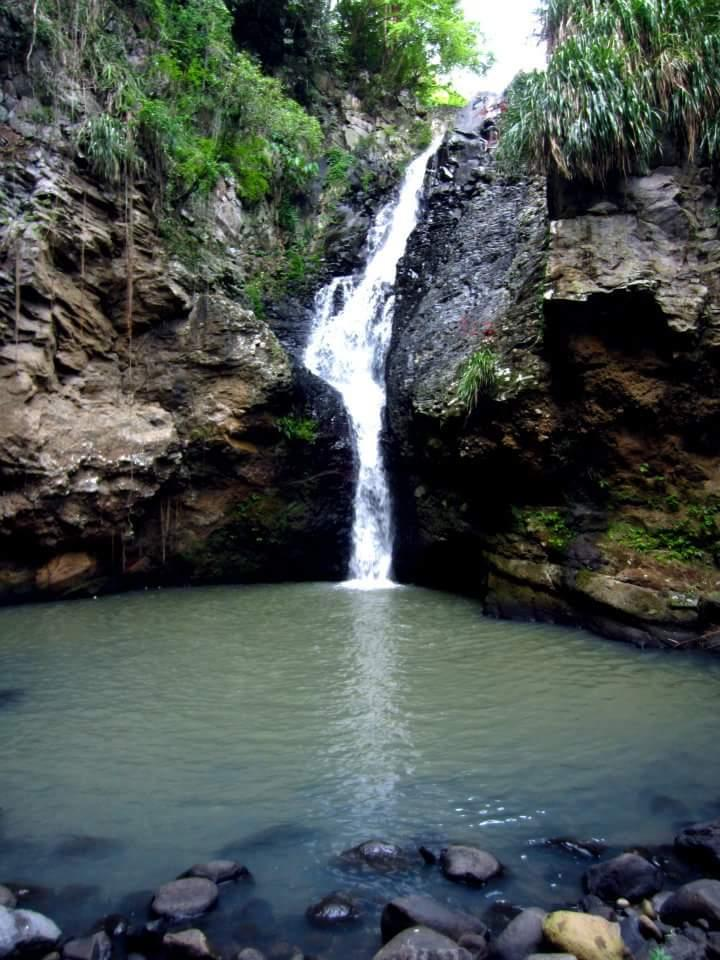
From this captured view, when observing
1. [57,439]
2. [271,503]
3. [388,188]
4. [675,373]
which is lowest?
[271,503]

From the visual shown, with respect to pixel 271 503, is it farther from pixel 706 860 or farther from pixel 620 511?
pixel 706 860

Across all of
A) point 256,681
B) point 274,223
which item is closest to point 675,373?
point 256,681

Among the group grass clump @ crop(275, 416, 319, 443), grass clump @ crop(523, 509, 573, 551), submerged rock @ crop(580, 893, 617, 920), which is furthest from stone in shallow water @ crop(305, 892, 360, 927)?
grass clump @ crop(275, 416, 319, 443)

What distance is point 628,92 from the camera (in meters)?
8.60

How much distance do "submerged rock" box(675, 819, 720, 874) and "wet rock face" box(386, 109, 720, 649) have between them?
4.26 m

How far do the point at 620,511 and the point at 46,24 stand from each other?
12.2m

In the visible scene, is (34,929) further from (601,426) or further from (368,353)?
(368,353)

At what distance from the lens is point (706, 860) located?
11.3 feet

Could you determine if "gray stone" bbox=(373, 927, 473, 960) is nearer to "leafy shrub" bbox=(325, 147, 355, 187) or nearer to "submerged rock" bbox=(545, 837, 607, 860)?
"submerged rock" bbox=(545, 837, 607, 860)

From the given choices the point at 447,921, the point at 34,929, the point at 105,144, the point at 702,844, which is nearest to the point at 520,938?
the point at 447,921

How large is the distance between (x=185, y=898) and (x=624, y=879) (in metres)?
2.04

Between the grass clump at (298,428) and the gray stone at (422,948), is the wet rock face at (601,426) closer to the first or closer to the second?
the grass clump at (298,428)

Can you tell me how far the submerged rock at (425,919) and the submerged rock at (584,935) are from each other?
12.2 inches

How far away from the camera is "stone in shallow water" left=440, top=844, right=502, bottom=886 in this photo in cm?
339
